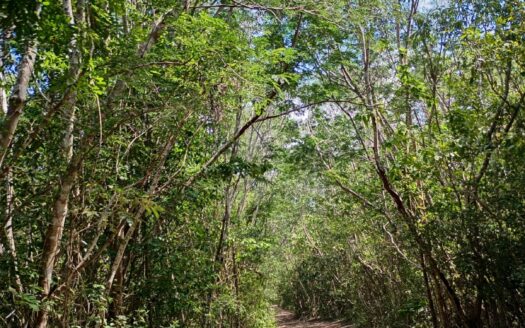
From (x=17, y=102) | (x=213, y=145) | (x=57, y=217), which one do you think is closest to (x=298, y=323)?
(x=213, y=145)

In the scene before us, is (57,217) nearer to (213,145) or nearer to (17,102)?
(17,102)

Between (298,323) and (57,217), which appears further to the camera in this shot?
(298,323)

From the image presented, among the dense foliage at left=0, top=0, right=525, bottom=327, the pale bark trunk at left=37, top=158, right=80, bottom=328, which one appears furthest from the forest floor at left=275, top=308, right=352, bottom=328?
the pale bark trunk at left=37, top=158, right=80, bottom=328

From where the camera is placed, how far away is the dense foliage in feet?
10.8

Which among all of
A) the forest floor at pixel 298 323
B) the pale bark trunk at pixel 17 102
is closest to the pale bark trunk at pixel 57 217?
the pale bark trunk at pixel 17 102

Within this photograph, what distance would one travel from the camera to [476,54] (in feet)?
16.7

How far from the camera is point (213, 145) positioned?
7.37 m

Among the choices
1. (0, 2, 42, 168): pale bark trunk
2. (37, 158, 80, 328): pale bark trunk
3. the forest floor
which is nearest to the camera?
(0, 2, 42, 168): pale bark trunk

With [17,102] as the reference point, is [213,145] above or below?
above

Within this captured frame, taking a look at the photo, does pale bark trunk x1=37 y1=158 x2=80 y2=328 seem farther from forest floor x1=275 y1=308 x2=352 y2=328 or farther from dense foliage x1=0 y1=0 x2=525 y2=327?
forest floor x1=275 y1=308 x2=352 y2=328

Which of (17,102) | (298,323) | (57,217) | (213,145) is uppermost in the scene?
(213,145)

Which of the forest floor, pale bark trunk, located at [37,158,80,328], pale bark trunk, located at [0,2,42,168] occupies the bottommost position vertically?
the forest floor

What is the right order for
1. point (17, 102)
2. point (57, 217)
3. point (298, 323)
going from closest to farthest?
1. point (17, 102)
2. point (57, 217)
3. point (298, 323)

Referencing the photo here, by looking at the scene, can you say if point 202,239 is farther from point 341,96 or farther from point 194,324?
point 341,96
